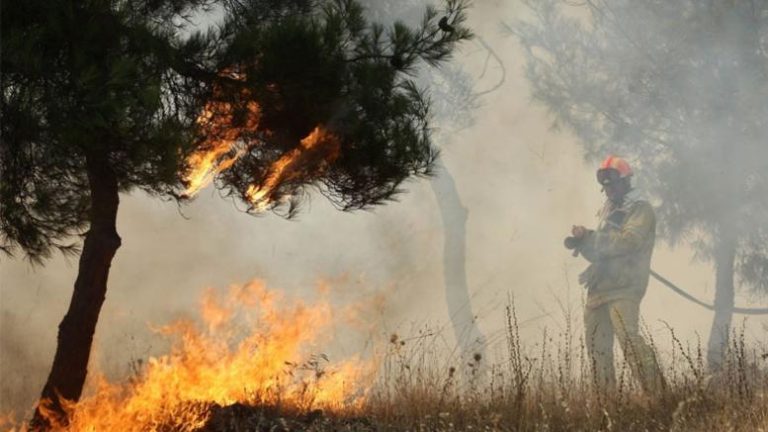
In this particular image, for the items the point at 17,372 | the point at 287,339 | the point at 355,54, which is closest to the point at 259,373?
the point at 287,339

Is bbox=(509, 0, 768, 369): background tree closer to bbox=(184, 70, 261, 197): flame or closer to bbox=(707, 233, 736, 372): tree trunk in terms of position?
bbox=(707, 233, 736, 372): tree trunk

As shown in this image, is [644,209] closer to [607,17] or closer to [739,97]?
[739,97]

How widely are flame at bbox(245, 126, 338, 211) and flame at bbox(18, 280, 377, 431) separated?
93cm

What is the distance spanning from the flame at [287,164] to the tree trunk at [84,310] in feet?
2.98

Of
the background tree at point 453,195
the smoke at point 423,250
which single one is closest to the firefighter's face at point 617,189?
the background tree at point 453,195

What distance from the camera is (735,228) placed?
10.5 meters

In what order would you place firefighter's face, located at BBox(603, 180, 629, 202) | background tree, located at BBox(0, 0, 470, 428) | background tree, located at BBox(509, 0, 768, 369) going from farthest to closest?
background tree, located at BBox(509, 0, 768, 369) < firefighter's face, located at BBox(603, 180, 629, 202) < background tree, located at BBox(0, 0, 470, 428)

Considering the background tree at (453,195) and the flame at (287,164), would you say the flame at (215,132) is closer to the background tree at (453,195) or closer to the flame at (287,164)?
the flame at (287,164)

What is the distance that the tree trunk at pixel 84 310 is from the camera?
523 centimetres

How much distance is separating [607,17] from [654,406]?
678cm

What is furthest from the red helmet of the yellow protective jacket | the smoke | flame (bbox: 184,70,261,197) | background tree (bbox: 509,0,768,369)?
the smoke

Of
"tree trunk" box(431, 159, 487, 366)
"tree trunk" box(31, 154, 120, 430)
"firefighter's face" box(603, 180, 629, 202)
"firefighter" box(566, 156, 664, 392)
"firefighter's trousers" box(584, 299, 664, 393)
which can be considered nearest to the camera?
"tree trunk" box(31, 154, 120, 430)

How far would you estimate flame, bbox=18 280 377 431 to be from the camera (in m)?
5.36

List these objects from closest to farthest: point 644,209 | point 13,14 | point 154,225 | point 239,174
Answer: point 13,14 < point 239,174 < point 644,209 < point 154,225
